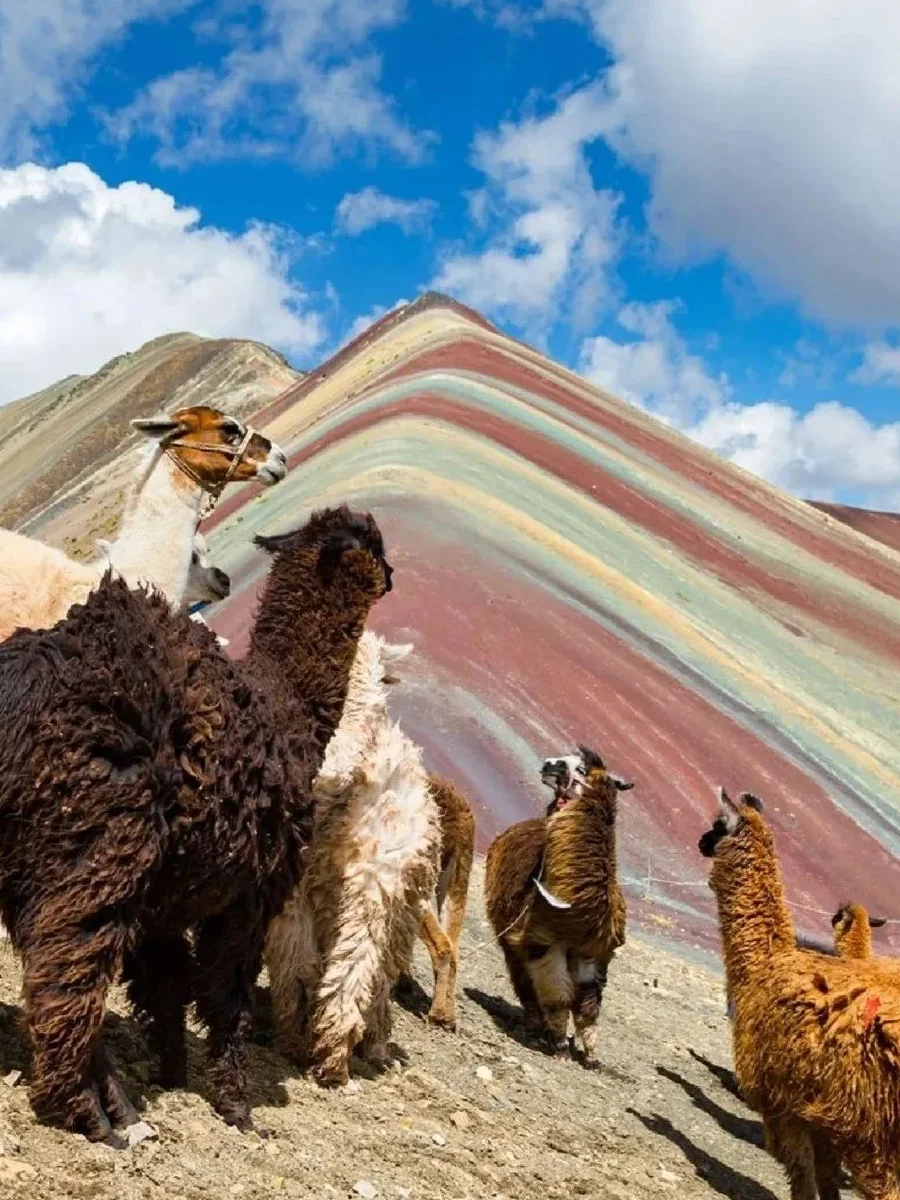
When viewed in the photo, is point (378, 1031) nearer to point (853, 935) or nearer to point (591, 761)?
point (591, 761)

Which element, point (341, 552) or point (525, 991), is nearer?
point (341, 552)

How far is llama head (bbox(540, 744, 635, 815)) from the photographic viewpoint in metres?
8.20

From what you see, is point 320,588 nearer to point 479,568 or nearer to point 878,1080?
point 878,1080

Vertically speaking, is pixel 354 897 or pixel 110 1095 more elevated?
pixel 354 897

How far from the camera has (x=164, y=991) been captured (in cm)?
436

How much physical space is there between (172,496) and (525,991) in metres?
3.93

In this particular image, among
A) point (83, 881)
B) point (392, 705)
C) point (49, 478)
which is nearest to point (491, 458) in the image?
point (392, 705)

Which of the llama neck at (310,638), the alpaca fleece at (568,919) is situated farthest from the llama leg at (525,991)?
the llama neck at (310,638)

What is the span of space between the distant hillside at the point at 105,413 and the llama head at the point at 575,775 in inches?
1603

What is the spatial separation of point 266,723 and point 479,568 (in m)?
14.4

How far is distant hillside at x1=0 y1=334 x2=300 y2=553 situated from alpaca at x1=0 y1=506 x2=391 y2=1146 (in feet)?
145

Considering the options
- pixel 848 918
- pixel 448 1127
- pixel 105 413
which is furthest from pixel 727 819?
pixel 105 413

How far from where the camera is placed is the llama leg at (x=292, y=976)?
5.37 meters

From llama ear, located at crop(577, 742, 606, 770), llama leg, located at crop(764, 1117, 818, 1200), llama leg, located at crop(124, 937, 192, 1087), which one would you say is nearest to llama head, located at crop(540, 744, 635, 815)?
llama ear, located at crop(577, 742, 606, 770)
